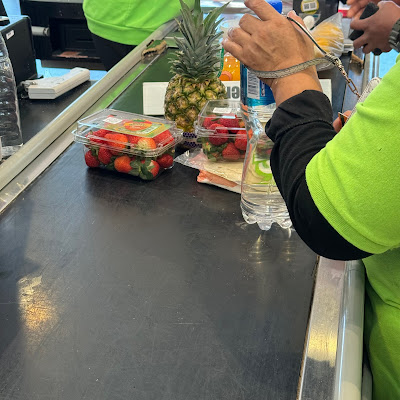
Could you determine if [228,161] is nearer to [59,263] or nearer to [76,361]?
[59,263]

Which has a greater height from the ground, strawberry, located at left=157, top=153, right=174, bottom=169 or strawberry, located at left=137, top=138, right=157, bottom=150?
strawberry, located at left=137, top=138, right=157, bottom=150

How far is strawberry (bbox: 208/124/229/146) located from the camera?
1323mm

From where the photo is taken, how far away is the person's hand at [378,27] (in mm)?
1687

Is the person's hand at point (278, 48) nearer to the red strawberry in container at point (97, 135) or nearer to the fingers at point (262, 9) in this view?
the fingers at point (262, 9)

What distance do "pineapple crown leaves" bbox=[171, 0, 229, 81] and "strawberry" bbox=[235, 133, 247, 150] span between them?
9.0 inches

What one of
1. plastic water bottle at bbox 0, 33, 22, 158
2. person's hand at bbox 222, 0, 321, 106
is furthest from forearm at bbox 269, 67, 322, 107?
plastic water bottle at bbox 0, 33, 22, 158

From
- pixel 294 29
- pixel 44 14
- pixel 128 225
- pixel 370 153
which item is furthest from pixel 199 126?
pixel 44 14

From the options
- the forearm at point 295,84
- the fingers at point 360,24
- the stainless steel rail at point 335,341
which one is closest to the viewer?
the stainless steel rail at point 335,341

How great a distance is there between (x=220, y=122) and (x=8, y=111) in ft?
2.33

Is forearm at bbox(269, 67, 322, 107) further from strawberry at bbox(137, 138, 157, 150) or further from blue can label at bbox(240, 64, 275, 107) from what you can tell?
strawberry at bbox(137, 138, 157, 150)

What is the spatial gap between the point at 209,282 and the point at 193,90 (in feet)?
2.08

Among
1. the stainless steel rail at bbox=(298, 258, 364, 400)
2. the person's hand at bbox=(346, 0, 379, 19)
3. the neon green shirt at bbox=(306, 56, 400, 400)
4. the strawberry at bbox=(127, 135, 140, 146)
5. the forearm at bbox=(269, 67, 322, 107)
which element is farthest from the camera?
the person's hand at bbox=(346, 0, 379, 19)

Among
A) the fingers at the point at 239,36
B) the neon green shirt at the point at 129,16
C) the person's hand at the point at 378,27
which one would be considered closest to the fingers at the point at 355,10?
the person's hand at the point at 378,27

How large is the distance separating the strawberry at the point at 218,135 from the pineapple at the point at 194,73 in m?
0.13
